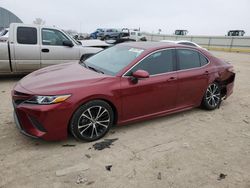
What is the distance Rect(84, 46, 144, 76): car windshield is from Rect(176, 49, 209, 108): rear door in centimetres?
94

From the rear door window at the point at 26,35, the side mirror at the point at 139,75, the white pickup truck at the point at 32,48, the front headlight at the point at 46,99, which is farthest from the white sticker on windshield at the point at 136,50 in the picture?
the rear door window at the point at 26,35

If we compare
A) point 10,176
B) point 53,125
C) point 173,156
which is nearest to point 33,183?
point 10,176

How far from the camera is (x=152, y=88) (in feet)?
13.4

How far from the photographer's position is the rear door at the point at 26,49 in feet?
22.8

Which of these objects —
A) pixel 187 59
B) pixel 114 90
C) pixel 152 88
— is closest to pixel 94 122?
pixel 114 90

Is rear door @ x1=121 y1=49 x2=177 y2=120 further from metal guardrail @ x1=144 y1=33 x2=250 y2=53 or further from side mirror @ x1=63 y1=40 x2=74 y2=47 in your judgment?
metal guardrail @ x1=144 y1=33 x2=250 y2=53

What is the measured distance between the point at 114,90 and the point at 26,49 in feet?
14.7

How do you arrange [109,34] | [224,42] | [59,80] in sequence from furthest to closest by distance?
[109,34]
[224,42]
[59,80]

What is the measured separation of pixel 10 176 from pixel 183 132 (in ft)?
9.15

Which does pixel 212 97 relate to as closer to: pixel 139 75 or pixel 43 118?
pixel 139 75

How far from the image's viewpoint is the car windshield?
13.3 ft

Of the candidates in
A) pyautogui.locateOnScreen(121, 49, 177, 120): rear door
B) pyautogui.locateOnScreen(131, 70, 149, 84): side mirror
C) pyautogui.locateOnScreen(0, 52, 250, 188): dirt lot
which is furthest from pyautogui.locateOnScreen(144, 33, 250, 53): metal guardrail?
pyautogui.locateOnScreen(131, 70, 149, 84): side mirror

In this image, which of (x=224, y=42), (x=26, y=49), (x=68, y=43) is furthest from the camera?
(x=224, y=42)

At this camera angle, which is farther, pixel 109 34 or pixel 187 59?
pixel 109 34
